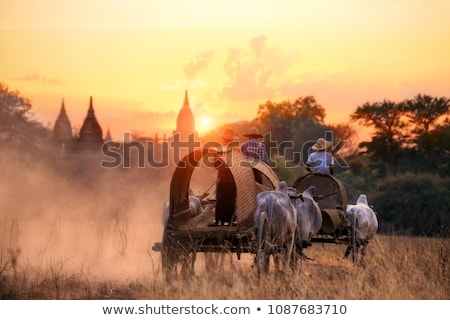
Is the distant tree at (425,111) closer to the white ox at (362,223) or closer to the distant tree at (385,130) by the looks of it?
the distant tree at (385,130)

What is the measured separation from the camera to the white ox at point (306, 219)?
40.2ft

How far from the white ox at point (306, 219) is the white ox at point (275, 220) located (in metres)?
0.71

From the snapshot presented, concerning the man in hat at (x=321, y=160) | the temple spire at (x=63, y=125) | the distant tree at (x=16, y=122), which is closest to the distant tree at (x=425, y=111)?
the distant tree at (x=16, y=122)

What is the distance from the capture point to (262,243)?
11.0m

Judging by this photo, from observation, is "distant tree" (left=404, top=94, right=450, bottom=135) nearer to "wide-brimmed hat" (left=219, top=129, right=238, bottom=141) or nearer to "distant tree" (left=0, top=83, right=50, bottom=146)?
"distant tree" (left=0, top=83, right=50, bottom=146)

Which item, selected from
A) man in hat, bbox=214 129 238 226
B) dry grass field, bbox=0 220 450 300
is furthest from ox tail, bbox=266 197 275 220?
dry grass field, bbox=0 220 450 300

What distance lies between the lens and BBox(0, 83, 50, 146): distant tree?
4406cm

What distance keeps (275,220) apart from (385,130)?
103 feet

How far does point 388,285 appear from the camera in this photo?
417 inches

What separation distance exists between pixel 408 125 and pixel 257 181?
30999 mm

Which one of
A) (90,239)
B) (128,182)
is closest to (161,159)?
(128,182)

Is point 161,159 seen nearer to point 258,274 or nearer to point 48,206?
point 48,206

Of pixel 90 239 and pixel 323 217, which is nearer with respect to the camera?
pixel 323 217

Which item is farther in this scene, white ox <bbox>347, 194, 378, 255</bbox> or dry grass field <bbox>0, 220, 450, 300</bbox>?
white ox <bbox>347, 194, 378, 255</bbox>
